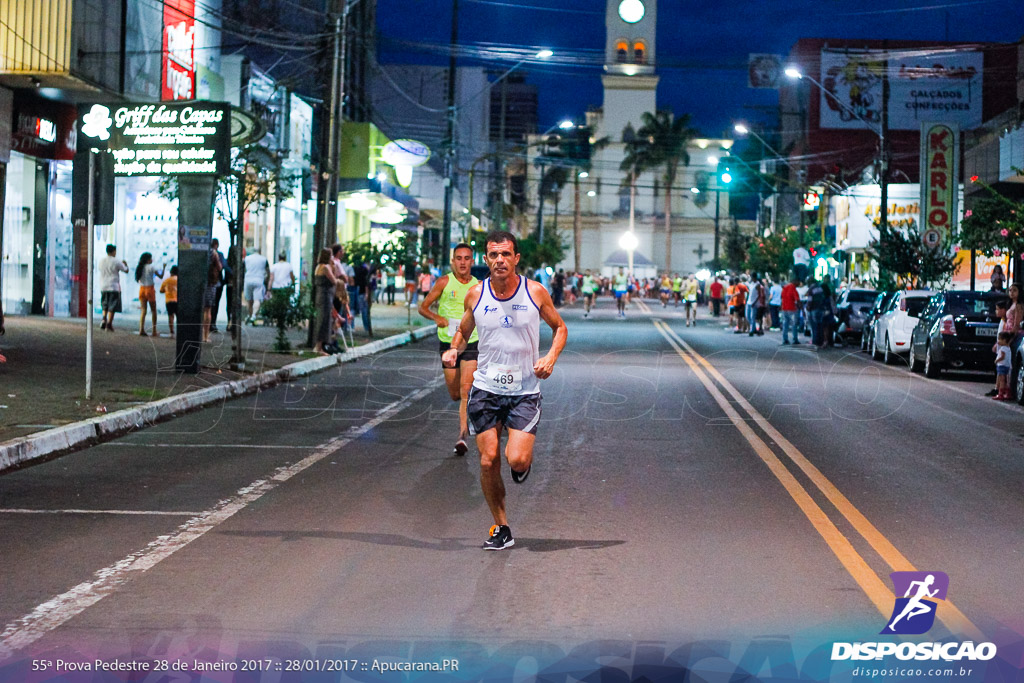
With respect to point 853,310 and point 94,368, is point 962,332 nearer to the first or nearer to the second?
point 853,310

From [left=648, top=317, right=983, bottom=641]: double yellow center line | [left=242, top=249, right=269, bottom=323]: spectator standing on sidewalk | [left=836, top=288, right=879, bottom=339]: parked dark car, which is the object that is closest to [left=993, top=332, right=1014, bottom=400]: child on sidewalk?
[left=648, top=317, right=983, bottom=641]: double yellow center line

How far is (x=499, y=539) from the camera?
24.7ft

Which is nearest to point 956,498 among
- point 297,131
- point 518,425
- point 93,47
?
point 518,425

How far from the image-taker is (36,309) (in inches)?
1134

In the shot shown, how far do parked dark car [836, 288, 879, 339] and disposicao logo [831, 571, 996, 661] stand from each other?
27847mm

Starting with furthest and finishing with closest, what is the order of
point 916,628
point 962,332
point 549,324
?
point 962,332 → point 549,324 → point 916,628

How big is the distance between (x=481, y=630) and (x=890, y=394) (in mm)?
14650

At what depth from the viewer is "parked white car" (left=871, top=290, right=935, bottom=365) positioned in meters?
25.9

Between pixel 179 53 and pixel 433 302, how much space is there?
2121 cm

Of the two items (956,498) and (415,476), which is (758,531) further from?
(415,476)

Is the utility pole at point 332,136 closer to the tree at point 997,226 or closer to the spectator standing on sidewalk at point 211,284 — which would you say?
the spectator standing on sidewalk at point 211,284

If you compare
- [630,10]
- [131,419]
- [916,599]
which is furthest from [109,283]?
[916,599]

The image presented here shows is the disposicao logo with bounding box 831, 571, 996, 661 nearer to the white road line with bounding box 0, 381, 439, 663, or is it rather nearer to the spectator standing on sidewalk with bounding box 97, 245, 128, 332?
the white road line with bounding box 0, 381, 439, 663

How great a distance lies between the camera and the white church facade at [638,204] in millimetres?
111125
